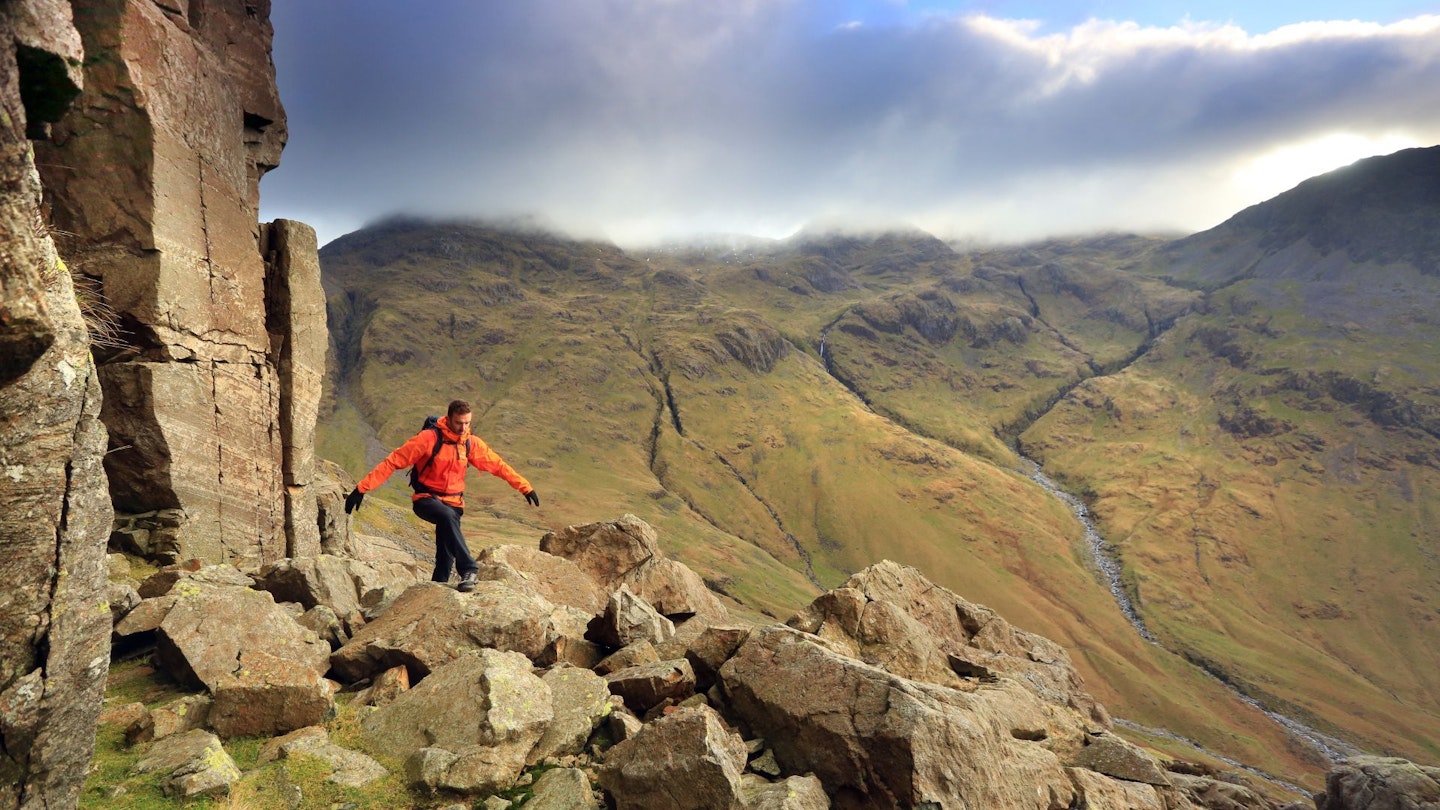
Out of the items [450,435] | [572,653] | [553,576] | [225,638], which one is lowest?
[553,576]

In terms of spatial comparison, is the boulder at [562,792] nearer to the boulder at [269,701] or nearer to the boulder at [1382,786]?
the boulder at [269,701]

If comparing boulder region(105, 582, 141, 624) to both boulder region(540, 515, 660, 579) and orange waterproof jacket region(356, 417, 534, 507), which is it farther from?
boulder region(540, 515, 660, 579)

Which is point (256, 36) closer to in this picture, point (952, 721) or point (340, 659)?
point (340, 659)

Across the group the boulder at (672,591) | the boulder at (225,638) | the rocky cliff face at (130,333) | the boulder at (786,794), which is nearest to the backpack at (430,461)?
the boulder at (225,638)

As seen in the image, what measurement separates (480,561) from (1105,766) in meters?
20.0

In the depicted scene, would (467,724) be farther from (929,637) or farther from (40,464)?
(929,637)

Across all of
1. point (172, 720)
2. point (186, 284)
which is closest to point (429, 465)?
point (172, 720)

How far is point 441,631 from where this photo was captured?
1563 cm

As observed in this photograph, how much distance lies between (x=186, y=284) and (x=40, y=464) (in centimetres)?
1811

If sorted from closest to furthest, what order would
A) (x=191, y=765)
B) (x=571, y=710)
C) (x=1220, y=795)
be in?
(x=191, y=765) → (x=571, y=710) → (x=1220, y=795)

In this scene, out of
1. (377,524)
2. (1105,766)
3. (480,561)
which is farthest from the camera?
(377,524)

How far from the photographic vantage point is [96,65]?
22.0 meters

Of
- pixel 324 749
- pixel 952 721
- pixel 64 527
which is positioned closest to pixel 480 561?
pixel 324 749

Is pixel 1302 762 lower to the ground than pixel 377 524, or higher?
lower
